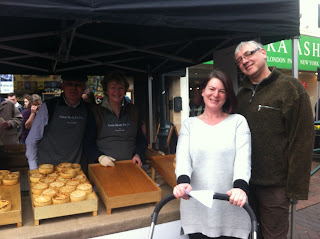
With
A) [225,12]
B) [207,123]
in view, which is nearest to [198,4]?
[225,12]

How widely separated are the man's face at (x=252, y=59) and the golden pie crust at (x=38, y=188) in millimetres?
1690

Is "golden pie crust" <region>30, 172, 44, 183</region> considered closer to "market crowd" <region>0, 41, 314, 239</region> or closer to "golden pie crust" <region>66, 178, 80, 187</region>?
"golden pie crust" <region>66, 178, 80, 187</region>

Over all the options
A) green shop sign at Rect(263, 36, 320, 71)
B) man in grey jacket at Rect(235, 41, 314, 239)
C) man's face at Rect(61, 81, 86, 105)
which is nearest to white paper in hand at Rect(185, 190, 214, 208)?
man in grey jacket at Rect(235, 41, 314, 239)

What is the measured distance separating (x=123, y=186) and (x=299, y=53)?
11.0 metres

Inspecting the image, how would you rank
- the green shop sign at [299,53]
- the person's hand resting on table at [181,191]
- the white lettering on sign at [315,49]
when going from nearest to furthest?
the person's hand resting on table at [181,191], the green shop sign at [299,53], the white lettering on sign at [315,49]

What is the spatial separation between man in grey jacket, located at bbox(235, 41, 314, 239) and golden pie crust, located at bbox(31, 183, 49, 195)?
58.8 inches

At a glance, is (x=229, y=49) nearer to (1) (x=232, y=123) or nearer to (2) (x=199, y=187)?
(1) (x=232, y=123)

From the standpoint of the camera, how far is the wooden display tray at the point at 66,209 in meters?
1.65

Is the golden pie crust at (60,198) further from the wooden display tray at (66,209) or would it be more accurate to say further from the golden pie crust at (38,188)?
the golden pie crust at (38,188)

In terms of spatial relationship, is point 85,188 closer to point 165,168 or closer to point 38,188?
point 38,188

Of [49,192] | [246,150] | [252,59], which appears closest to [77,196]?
[49,192]

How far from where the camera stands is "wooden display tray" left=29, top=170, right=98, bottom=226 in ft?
5.40

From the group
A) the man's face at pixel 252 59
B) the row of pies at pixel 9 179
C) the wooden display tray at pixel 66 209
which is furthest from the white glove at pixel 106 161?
the man's face at pixel 252 59

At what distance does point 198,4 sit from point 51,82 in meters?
7.40
